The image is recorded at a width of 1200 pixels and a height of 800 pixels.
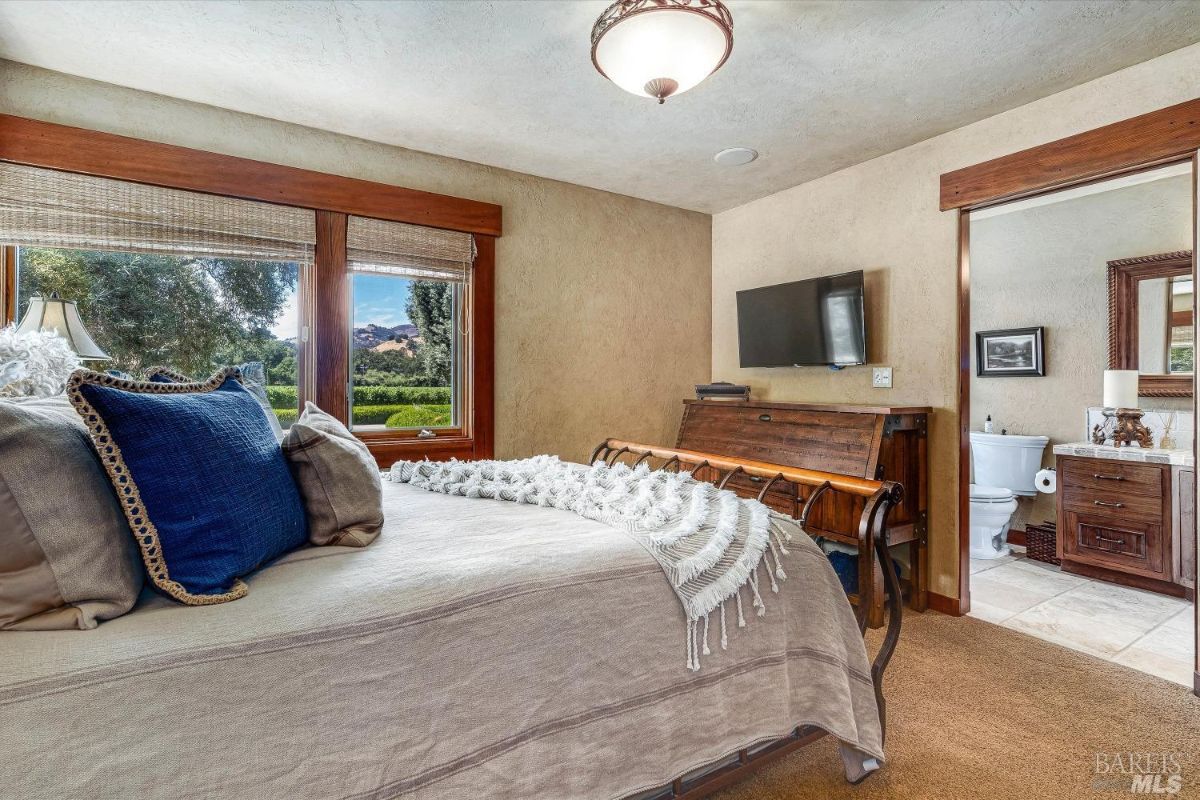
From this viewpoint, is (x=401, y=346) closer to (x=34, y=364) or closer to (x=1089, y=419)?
(x=34, y=364)

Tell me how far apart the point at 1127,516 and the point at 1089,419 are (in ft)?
2.57

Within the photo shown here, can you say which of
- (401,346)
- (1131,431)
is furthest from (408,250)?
(1131,431)

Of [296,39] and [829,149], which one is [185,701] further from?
[829,149]

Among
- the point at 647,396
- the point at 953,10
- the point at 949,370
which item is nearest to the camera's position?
the point at 953,10

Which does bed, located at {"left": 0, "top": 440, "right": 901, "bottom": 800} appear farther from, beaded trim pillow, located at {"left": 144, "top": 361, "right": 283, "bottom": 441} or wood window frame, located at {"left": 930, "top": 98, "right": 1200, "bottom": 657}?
wood window frame, located at {"left": 930, "top": 98, "right": 1200, "bottom": 657}

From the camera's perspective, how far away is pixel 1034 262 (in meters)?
3.88

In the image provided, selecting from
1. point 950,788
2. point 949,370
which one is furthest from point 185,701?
point 949,370

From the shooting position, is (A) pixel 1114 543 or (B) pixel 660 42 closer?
(B) pixel 660 42

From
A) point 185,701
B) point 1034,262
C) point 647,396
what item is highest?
point 1034,262

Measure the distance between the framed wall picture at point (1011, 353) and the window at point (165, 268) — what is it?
4.46 metres

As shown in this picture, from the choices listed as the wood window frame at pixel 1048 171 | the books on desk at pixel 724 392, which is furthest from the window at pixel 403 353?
the wood window frame at pixel 1048 171

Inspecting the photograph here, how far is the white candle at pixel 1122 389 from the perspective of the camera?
317 cm

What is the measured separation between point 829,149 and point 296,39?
246cm

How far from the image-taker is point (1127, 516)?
3014 millimetres
